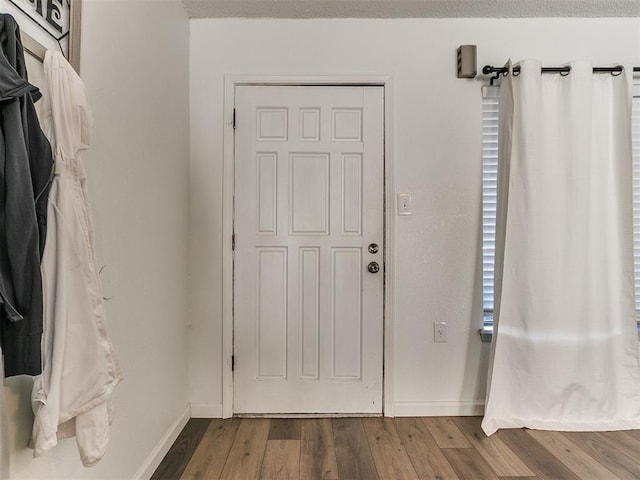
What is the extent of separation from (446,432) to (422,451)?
0.26 metres

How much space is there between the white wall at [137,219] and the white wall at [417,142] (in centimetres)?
15

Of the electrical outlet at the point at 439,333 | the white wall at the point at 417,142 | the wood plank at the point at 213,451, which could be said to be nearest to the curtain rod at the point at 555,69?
the white wall at the point at 417,142

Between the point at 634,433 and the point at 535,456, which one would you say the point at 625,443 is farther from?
the point at 535,456

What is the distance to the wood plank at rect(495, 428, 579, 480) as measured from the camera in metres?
1.66

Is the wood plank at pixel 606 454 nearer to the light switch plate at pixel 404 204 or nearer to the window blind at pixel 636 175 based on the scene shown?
the window blind at pixel 636 175

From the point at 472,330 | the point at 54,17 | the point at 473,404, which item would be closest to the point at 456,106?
the point at 472,330

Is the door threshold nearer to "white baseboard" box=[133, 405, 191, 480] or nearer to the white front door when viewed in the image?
the white front door

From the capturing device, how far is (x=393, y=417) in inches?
87.3

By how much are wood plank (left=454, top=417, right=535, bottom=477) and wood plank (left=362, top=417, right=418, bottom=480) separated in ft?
1.26

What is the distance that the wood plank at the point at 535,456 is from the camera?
166 cm

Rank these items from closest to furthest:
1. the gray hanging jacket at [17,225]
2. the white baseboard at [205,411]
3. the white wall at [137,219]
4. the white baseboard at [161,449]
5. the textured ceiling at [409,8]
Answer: the gray hanging jacket at [17,225], the white wall at [137,219], the white baseboard at [161,449], the textured ceiling at [409,8], the white baseboard at [205,411]

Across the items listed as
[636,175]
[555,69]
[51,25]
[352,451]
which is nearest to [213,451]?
[352,451]

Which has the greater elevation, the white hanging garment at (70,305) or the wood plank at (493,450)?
the white hanging garment at (70,305)

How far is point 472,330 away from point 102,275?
1985 mm
